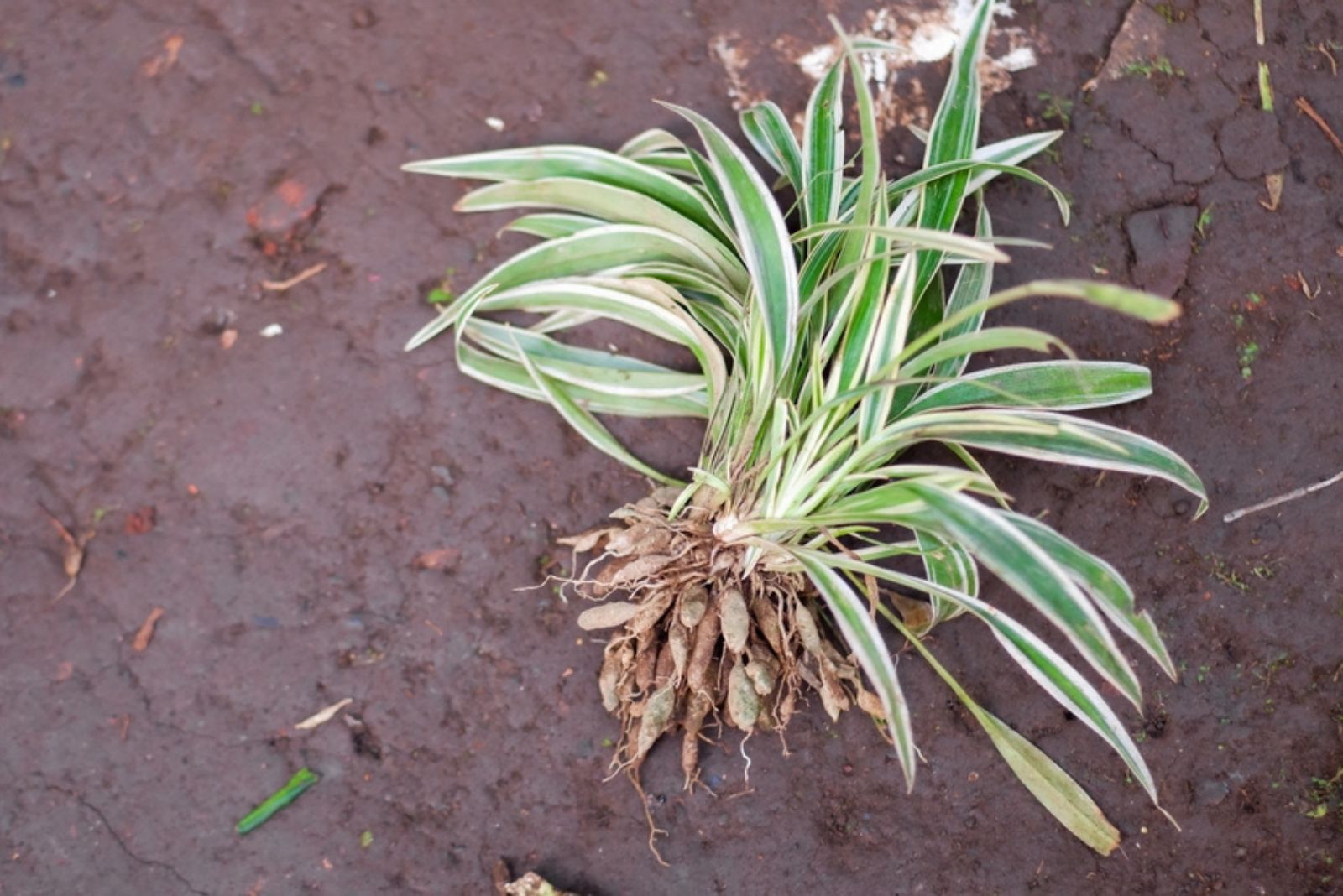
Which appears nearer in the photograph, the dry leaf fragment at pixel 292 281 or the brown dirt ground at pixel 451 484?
the brown dirt ground at pixel 451 484

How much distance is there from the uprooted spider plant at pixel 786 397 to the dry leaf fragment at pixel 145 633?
2.22 ft

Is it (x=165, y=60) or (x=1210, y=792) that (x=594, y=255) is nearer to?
(x=165, y=60)

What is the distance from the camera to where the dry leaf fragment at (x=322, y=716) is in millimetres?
1644

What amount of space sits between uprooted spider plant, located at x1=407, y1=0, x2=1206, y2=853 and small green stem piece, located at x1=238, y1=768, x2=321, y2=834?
1.72 ft

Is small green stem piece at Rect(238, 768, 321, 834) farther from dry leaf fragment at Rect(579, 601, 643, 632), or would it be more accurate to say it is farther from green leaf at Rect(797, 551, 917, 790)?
green leaf at Rect(797, 551, 917, 790)

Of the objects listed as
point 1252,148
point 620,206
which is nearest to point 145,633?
point 620,206

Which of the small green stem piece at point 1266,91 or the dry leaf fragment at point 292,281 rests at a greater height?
the small green stem piece at point 1266,91

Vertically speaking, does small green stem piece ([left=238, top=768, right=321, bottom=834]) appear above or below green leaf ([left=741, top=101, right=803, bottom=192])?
below

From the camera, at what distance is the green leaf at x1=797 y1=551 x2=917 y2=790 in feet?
3.94

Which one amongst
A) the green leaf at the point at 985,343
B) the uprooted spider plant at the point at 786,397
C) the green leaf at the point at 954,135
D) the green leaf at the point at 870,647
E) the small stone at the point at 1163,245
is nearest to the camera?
the green leaf at the point at 985,343

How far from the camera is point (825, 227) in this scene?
1323 millimetres

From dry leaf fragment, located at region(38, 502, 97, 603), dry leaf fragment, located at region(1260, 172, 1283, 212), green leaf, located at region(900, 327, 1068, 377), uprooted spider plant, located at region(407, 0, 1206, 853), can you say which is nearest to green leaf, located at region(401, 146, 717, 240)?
uprooted spider plant, located at region(407, 0, 1206, 853)

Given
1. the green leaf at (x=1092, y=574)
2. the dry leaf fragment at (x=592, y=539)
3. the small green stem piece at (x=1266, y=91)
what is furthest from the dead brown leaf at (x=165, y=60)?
the small green stem piece at (x=1266, y=91)

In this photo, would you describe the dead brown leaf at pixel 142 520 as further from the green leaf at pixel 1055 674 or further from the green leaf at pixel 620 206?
the green leaf at pixel 1055 674
